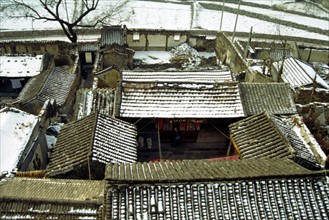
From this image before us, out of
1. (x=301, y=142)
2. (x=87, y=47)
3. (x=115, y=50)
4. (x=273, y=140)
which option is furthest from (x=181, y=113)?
(x=87, y=47)

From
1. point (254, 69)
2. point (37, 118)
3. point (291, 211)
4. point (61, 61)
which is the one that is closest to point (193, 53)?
point (254, 69)

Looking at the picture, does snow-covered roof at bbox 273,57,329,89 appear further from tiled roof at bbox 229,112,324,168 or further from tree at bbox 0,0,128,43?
tree at bbox 0,0,128,43

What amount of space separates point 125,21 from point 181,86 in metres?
25.3

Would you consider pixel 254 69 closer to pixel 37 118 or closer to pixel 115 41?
pixel 115 41

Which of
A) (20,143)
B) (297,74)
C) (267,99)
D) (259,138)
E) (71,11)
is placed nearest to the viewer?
(20,143)

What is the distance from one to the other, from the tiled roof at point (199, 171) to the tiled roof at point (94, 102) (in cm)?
689

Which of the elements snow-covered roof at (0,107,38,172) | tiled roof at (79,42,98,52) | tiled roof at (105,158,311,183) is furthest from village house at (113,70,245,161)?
tiled roof at (79,42,98,52)

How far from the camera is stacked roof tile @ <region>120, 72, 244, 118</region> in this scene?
17844 millimetres

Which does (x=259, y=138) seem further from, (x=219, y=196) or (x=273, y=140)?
(x=219, y=196)

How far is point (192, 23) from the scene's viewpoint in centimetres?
4278

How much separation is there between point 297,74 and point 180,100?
417 inches

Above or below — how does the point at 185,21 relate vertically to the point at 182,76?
below

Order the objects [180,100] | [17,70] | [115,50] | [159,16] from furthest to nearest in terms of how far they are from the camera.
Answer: [159,16] < [115,50] < [17,70] < [180,100]

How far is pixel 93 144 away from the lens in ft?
49.2
